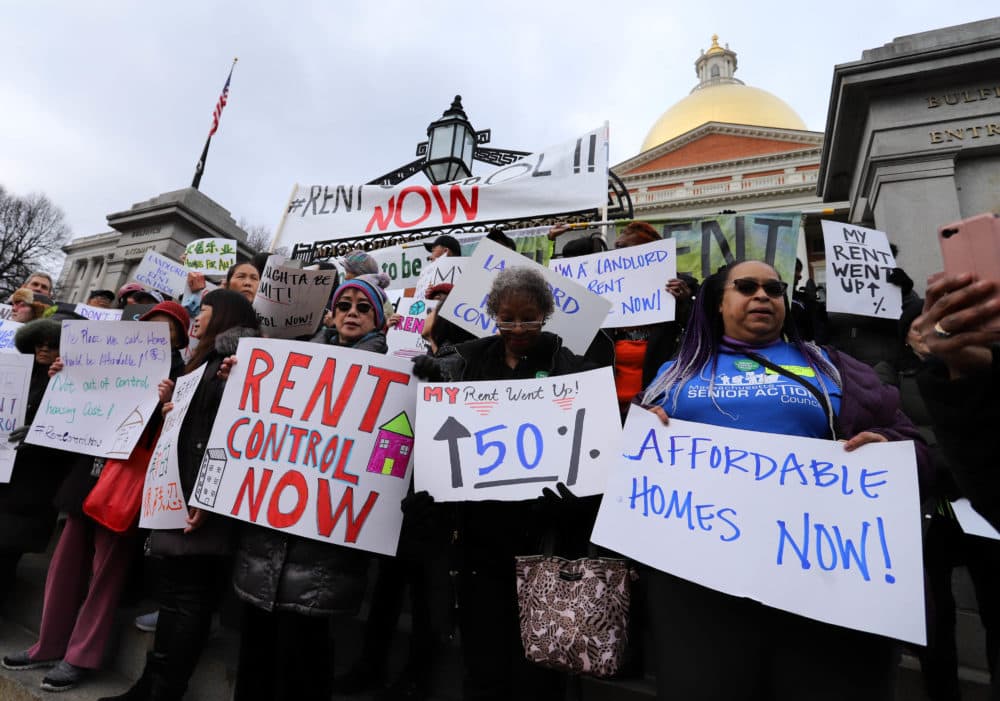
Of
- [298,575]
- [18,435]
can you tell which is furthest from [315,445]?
[18,435]

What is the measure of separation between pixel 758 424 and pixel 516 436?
0.84 m

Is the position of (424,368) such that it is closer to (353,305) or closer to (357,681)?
(353,305)

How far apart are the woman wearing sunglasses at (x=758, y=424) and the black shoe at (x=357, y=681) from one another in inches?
62.6

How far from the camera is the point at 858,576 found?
4.43ft

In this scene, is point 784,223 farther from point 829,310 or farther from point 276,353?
point 276,353

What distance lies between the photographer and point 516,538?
2.05 meters

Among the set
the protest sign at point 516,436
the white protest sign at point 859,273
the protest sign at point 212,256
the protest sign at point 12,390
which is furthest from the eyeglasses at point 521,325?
the protest sign at point 212,256

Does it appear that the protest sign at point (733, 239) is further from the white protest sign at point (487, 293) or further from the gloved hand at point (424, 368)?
the gloved hand at point (424, 368)

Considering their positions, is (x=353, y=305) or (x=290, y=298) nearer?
(x=353, y=305)

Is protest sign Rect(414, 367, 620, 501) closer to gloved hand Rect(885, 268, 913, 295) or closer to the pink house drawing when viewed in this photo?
the pink house drawing

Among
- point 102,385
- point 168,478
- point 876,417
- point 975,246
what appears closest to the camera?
point 975,246

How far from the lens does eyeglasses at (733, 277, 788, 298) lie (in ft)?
6.00

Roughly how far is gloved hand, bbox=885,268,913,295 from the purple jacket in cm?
313

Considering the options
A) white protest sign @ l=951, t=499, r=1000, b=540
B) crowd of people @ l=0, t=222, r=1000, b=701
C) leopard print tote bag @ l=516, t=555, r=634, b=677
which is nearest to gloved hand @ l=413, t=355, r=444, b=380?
crowd of people @ l=0, t=222, r=1000, b=701
